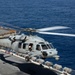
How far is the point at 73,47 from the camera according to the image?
67688 mm

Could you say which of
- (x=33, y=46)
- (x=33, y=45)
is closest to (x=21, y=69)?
(x=33, y=46)

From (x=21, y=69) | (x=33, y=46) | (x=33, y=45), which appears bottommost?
(x=21, y=69)

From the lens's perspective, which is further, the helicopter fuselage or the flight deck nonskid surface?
the helicopter fuselage

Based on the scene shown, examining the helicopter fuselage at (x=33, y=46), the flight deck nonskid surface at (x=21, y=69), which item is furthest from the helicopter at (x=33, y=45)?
the flight deck nonskid surface at (x=21, y=69)

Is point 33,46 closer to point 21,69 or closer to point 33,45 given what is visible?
point 33,45

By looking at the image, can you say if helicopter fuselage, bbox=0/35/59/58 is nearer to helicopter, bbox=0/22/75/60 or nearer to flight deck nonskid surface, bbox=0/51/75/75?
helicopter, bbox=0/22/75/60

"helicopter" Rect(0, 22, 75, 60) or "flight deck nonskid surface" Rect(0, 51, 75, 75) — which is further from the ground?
"helicopter" Rect(0, 22, 75, 60)

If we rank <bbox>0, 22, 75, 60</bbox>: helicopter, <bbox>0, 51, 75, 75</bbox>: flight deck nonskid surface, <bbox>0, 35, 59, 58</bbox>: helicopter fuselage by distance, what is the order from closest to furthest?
<bbox>0, 51, 75, 75</bbox>: flight deck nonskid surface → <bbox>0, 22, 75, 60</bbox>: helicopter → <bbox>0, 35, 59, 58</bbox>: helicopter fuselage

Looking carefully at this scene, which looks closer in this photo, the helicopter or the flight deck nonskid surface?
the flight deck nonskid surface

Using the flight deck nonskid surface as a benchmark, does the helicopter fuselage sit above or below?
above

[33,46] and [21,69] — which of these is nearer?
[21,69]

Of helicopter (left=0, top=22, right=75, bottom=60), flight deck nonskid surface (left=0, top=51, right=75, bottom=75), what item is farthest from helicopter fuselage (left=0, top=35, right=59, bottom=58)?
flight deck nonskid surface (left=0, top=51, right=75, bottom=75)

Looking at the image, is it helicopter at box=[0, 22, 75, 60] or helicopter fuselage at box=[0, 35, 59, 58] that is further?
helicopter fuselage at box=[0, 35, 59, 58]

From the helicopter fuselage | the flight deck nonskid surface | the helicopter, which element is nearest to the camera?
the flight deck nonskid surface
